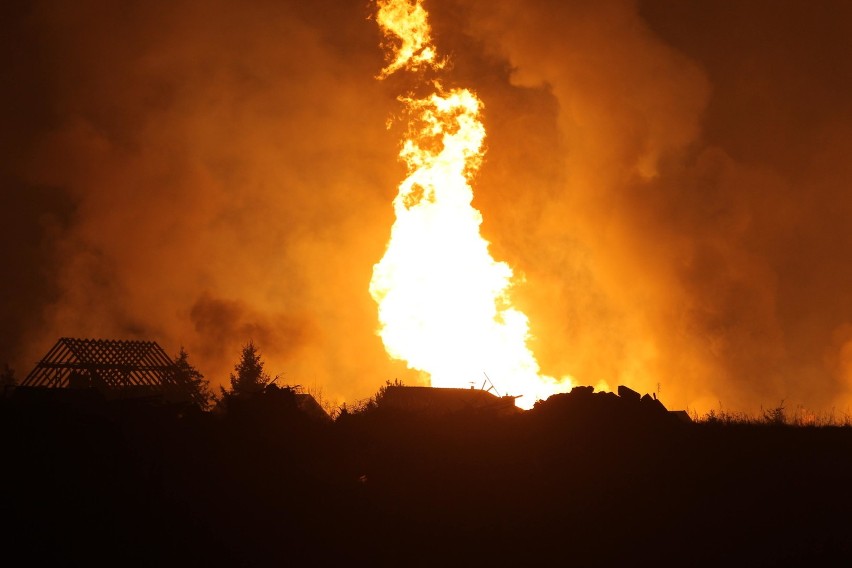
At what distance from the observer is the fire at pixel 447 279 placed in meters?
28.2

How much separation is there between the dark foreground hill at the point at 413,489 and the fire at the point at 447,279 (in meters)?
13.5

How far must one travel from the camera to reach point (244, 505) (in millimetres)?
11711

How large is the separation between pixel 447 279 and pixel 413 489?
56.7ft

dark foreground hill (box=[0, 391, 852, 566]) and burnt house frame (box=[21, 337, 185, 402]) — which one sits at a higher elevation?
burnt house frame (box=[21, 337, 185, 402])

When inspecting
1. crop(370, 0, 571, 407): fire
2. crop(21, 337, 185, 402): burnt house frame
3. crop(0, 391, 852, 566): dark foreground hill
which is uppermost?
crop(370, 0, 571, 407): fire

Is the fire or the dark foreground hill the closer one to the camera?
the dark foreground hill

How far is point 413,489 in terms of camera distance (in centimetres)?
1268

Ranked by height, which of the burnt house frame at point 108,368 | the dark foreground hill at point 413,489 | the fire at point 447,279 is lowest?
the dark foreground hill at point 413,489

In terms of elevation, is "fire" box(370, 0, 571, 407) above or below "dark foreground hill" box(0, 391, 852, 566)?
above

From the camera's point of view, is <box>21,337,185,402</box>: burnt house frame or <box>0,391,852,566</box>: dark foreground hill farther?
<box>21,337,185,402</box>: burnt house frame

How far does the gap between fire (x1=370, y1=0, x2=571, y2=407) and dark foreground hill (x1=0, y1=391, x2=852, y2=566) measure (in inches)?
531

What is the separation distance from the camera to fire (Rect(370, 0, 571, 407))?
28234 millimetres

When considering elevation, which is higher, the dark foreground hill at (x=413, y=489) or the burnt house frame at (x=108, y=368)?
the burnt house frame at (x=108, y=368)

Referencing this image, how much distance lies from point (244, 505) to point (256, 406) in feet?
8.62
